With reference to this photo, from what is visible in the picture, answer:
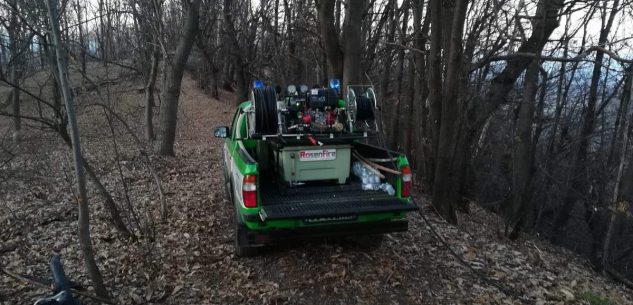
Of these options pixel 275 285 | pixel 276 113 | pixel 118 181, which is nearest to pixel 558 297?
pixel 275 285

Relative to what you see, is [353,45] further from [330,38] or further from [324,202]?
[324,202]

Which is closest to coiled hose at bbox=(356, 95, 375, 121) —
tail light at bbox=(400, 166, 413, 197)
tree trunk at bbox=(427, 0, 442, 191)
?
tail light at bbox=(400, 166, 413, 197)

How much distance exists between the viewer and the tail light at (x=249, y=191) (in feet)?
15.7

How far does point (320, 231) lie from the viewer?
492 cm

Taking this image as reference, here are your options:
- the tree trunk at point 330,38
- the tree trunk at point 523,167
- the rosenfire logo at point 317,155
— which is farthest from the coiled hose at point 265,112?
the tree trunk at point 523,167

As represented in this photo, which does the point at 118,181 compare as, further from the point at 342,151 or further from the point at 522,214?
the point at 522,214

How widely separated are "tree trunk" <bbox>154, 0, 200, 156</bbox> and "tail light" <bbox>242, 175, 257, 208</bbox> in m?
8.13

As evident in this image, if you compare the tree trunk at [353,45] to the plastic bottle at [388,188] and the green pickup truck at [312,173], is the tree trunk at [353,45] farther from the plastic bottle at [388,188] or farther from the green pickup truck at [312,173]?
the plastic bottle at [388,188]

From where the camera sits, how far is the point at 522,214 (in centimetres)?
826

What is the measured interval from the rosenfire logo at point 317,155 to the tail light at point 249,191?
3.00 ft

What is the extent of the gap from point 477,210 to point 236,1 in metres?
14.6

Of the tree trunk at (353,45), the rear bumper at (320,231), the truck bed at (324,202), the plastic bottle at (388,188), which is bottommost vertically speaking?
the rear bumper at (320,231)

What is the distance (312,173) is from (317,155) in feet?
0.84

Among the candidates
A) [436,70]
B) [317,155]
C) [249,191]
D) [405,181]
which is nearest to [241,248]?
[249,191]
